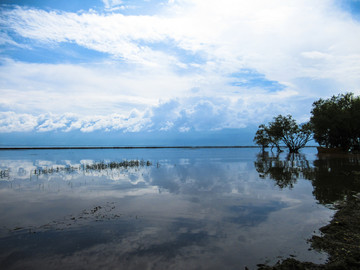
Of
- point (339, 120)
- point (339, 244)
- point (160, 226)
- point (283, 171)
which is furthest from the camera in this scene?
point (339, 120)

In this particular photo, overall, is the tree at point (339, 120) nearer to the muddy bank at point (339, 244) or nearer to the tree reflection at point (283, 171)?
the tree reflection at point (283, 171)

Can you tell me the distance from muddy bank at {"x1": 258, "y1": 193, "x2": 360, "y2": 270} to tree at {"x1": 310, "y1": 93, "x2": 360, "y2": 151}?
71.9 meters

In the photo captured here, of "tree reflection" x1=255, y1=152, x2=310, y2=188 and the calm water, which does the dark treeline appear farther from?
the calm water

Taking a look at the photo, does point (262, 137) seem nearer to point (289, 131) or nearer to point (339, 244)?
point (289, 131)

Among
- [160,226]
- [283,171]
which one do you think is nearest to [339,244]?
[160,226]

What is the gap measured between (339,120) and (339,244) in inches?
2997

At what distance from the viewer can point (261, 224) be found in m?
11.6

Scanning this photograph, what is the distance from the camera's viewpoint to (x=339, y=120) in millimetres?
72625

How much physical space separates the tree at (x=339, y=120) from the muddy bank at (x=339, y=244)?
7187 cm

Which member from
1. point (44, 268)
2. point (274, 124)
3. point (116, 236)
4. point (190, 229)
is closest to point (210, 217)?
point (190, 229)

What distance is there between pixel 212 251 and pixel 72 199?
1197cm

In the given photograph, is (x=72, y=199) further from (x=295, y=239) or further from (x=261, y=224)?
(x=295, y=239)

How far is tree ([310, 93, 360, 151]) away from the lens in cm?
7284

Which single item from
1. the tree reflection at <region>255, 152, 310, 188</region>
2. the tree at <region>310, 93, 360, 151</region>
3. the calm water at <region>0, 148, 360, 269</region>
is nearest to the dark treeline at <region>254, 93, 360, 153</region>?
the tree at <region>310, 93, 360, 151</region>
